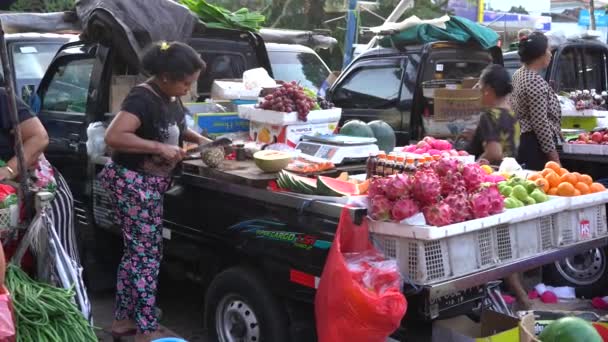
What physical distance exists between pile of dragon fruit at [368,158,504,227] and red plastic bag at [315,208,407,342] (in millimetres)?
163

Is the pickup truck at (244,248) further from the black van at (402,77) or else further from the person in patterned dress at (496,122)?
the black van at (402,77)

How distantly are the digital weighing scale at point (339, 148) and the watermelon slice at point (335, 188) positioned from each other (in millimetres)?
533


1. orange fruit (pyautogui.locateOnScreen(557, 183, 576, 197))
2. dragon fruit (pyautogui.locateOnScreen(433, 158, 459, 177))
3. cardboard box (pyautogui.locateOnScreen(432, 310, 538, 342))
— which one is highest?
dragon fruit (pyautogui.locateOnScreen(433, 158, 459, 177))

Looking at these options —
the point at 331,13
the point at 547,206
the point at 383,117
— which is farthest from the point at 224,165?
the point at 331,13

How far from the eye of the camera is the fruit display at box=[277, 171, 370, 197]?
11.4ft

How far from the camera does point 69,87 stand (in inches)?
230

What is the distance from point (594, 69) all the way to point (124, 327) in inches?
275

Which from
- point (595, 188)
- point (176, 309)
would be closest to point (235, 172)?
point (176, 309)

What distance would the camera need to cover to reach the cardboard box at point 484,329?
3146 millimetres

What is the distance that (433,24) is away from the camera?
23.5ft

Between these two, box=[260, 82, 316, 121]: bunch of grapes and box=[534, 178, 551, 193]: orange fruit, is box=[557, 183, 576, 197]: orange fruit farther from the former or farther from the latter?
box=[260, 82, 316, 121]: bunch of grapes

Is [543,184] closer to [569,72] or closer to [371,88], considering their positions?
[371,88]

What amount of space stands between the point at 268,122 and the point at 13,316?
2.20 meters

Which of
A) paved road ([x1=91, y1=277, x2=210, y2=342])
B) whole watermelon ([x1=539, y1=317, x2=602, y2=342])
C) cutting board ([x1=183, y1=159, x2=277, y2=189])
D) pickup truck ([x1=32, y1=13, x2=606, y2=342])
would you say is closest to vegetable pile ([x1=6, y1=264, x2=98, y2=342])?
pickup truck ([x1=32, y1=13, x2=606, y2=342])
